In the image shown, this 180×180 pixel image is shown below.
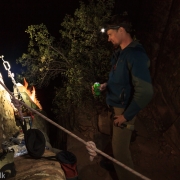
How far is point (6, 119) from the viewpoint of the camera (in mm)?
4258

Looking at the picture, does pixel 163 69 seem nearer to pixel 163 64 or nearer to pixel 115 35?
pixel 163 64

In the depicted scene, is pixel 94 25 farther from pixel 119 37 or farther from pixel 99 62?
pixel 119 37

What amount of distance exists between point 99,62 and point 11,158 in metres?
3.40

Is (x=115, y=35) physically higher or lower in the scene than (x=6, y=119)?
higher

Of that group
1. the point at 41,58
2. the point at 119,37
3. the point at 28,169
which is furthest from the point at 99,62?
the point at 28,169

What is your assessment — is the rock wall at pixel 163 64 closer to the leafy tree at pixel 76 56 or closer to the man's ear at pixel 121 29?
the leafy tree at pixel 76 56

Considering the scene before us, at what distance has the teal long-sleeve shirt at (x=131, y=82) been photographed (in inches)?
104

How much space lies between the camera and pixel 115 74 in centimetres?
293

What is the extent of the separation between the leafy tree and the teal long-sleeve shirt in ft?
7.65

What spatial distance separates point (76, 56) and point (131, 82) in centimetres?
306

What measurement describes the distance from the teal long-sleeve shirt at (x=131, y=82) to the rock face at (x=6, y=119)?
213 cm

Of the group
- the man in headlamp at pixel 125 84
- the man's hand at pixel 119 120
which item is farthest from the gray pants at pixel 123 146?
the man's hand at pixel 119 120

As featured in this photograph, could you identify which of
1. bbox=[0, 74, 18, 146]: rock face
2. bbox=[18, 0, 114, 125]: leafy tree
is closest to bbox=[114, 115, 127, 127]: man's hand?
bbox=[0, 74, 18, 146]: rock face

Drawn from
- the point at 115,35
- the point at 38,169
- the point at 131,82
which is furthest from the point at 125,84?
the point at 38,169
